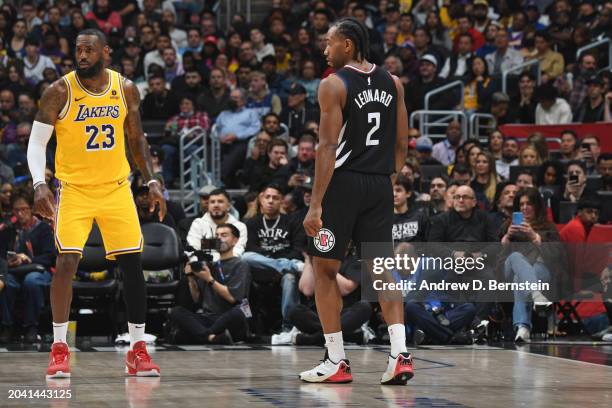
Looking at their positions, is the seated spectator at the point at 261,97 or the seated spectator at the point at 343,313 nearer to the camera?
the seated spectator at the point at 343,313

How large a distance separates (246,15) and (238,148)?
20.1 ft

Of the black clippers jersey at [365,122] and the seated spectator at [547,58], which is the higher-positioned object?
the seated spectator at [547,58]

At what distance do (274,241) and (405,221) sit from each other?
4.55 feet

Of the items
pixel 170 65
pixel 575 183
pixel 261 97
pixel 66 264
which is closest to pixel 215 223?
pixel 575 183

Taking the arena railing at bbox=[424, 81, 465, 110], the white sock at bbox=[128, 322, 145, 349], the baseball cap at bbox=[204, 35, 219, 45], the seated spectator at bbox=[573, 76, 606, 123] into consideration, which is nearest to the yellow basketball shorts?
the white sock at bbox=[128, 322, 145, 349]

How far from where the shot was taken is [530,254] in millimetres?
11820

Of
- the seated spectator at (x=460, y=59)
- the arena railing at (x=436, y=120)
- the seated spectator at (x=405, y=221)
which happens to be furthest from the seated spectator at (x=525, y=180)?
the seated spectator at (x=460, y=59)

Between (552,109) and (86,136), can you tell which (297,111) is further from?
(86,136)

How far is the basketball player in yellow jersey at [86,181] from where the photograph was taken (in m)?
7.87

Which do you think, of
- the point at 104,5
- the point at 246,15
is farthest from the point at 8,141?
the point at 246,15

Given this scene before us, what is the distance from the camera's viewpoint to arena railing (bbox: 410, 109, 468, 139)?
Result: 16578 mm

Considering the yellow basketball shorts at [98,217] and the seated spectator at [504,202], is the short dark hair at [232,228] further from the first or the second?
the yellow basketball shorts at [98,217]

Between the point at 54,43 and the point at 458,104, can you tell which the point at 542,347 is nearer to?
the point at 458,104

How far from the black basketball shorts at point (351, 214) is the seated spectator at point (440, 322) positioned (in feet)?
11.7
